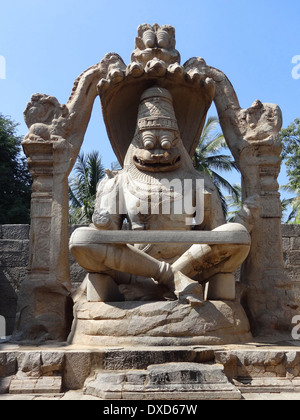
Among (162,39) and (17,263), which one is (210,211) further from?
(17,263)

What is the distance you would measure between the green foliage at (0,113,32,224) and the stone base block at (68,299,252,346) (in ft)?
32.7

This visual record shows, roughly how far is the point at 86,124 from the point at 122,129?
0.46 meters

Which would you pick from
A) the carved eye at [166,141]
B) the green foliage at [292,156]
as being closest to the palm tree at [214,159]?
the green foliage at [292,156]

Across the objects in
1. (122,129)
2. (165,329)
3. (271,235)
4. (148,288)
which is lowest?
(165,329)

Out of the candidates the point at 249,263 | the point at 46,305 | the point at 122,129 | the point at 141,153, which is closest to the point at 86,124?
the point at 122,129

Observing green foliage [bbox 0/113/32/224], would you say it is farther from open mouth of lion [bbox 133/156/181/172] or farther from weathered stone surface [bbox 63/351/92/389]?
weathered stone surface [bbox 63/351/92/389]

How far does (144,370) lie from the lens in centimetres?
315

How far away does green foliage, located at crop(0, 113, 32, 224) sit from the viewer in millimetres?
13297

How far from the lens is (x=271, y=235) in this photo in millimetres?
4965

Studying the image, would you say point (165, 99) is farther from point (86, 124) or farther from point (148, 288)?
point (148, 288)

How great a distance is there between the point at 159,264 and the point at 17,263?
3.16 meters

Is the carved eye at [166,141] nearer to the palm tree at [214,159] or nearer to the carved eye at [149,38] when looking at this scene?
the carved eye at [149,38]

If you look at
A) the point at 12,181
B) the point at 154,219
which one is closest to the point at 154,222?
the point at 154,219
